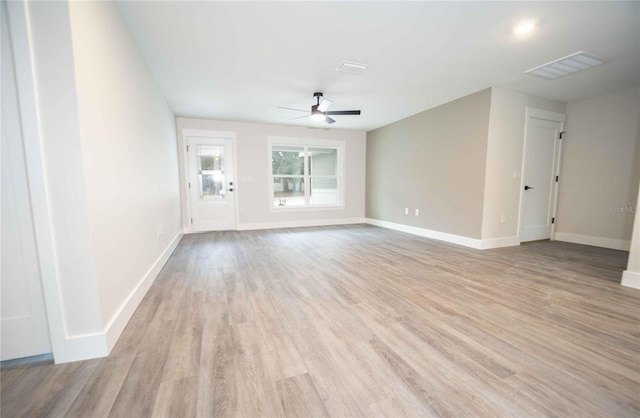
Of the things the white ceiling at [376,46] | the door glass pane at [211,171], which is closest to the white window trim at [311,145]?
the door glass pane at [211,171]

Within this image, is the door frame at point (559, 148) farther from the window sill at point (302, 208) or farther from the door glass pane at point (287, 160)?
the door glass pane at point (287, 160)

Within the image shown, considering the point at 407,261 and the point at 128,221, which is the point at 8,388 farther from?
the point at 407,261

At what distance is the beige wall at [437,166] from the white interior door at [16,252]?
190 inches

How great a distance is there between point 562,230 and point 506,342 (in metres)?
4.50

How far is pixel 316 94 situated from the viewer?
3834mm

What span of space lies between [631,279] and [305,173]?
5.42m

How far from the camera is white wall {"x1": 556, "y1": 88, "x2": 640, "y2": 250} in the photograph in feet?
12.3

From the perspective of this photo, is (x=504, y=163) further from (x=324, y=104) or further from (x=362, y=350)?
(x=362, y=350)

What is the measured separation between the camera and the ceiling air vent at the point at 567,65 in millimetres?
2756

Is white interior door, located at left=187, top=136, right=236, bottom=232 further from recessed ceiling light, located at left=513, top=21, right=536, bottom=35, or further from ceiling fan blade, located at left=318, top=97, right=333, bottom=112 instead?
recessed ceiling light, located at left=513, top=21, right=536, bottom=35

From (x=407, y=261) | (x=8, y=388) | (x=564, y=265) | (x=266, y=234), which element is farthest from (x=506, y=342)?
(x=266, y=234)

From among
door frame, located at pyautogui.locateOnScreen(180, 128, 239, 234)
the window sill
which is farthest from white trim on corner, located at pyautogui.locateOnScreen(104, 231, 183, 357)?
the window sill

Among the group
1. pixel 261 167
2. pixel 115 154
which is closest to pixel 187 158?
pixel 261 167

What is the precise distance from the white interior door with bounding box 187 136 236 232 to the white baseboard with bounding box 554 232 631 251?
6638 mm
